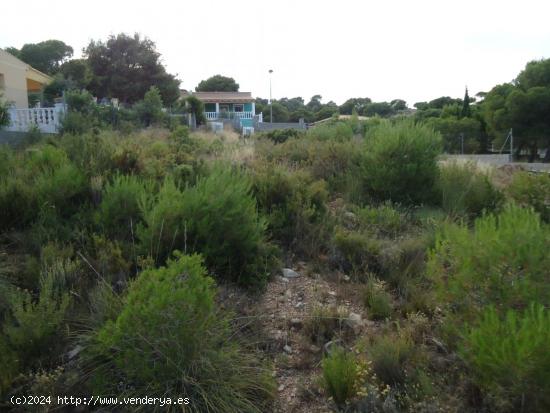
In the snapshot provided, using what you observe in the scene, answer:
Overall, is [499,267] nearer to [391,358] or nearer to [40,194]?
[391,358]

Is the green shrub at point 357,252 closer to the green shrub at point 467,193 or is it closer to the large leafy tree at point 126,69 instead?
the green shrub at point 467,193

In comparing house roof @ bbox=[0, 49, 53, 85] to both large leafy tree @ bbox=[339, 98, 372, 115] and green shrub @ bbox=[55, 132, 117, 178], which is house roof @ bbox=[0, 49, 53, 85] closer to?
green shrub @ bbox=[55, 132, 117, 178]

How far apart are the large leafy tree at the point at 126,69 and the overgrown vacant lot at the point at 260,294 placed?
88.7ft

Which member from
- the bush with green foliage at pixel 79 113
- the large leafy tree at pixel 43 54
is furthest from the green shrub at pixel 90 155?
the large leafy tree at pixel 43 54

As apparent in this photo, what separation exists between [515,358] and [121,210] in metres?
3.89

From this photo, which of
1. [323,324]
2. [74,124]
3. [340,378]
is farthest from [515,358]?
[74,124]

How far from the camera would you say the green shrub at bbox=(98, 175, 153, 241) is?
192 inches

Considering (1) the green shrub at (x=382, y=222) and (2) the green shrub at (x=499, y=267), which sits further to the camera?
(1) the green shrub at (x=382, y=222)

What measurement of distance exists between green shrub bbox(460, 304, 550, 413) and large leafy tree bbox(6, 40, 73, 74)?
45759 millimetres

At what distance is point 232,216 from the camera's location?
14.8 feet

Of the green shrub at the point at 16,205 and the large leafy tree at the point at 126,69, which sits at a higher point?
the large leafy tree at the point at 126,69

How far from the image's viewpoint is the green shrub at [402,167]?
7363 millimetres

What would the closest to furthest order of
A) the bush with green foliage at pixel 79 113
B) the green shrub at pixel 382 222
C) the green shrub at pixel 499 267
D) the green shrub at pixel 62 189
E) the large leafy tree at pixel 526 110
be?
the green shrub at pixel 499 267
the green shrub at pixel 62 189
the green shrub at pixel 382 222
the bush with green foliage at pixel 79 113
the large leafy tree at pixel 526 110

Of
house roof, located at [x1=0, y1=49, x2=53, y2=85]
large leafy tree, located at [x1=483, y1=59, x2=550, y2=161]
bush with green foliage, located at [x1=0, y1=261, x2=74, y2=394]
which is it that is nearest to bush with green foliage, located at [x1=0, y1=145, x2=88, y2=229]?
bush with green foliage, located at [x1=0, y1=261, x2=74, y2=394]
